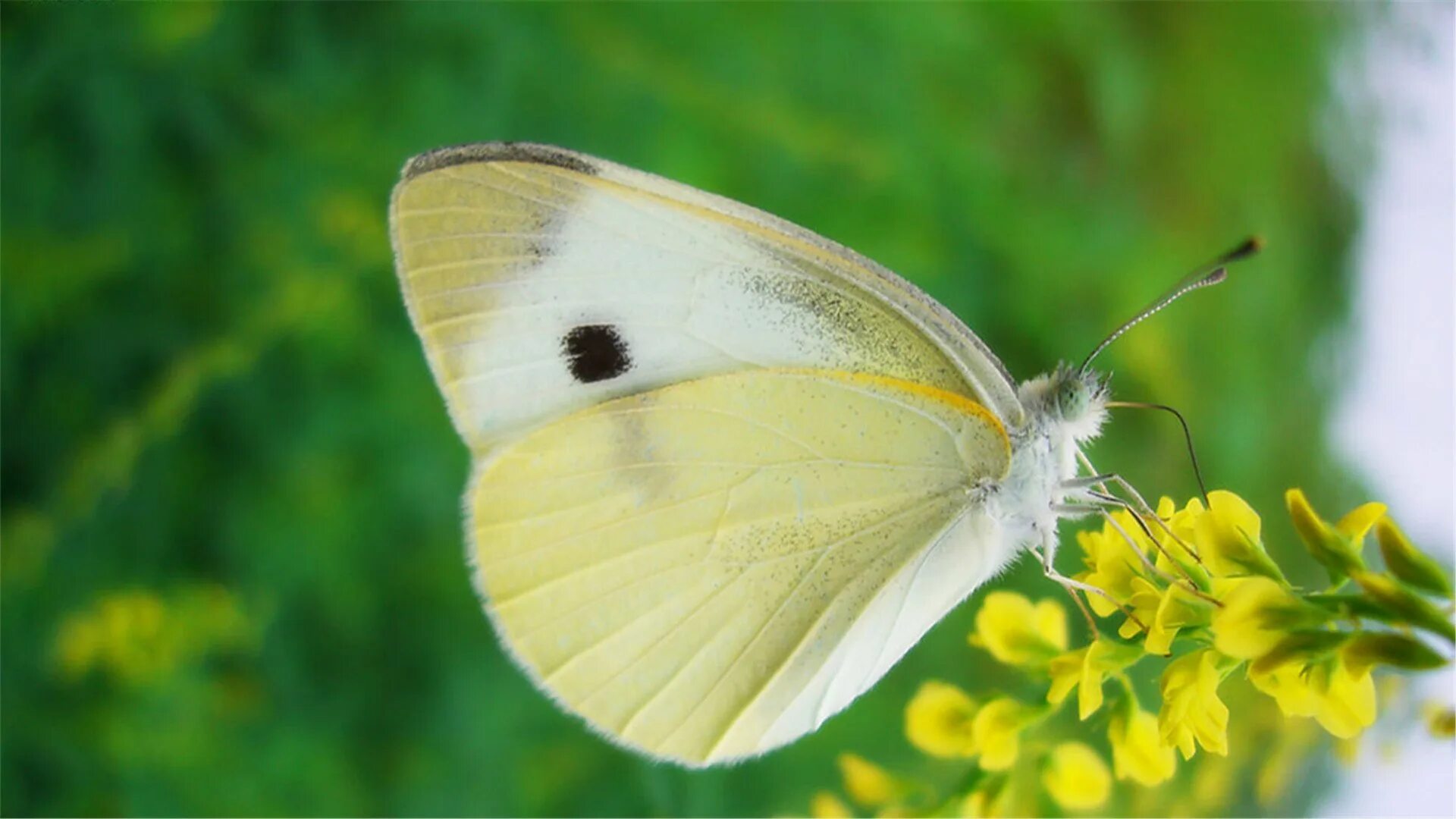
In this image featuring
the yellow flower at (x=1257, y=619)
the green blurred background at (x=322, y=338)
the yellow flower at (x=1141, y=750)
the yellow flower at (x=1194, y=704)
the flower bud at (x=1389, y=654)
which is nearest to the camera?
the flower bud at (x=1389, y=654)

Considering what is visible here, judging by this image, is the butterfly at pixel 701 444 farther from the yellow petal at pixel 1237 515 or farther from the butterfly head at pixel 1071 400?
the yellow petal at pixel 1237 515

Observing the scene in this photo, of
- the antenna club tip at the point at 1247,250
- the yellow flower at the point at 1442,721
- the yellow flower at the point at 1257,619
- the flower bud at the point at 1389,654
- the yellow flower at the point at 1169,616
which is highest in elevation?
the antenna club tip at the point at 1247,250

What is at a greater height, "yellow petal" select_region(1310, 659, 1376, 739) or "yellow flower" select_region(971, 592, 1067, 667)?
"yellow flower" select_region(971, 592, 1067, 667)

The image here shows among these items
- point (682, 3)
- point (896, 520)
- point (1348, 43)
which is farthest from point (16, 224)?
point (1348, 43)

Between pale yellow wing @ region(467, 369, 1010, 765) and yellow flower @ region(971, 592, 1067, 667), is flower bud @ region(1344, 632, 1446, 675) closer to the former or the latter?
yellow flower @ region(971, 592, 1067, 667)

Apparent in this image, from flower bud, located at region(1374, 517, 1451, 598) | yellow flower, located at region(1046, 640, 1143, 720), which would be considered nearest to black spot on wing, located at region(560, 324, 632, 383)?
yellow flower, located at region(1046, 640, 1143, 720)

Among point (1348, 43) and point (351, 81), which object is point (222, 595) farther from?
point (1348, 43)

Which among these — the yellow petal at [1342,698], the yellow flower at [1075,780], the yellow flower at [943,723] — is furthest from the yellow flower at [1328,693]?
the yellow flower at [1075,780]
